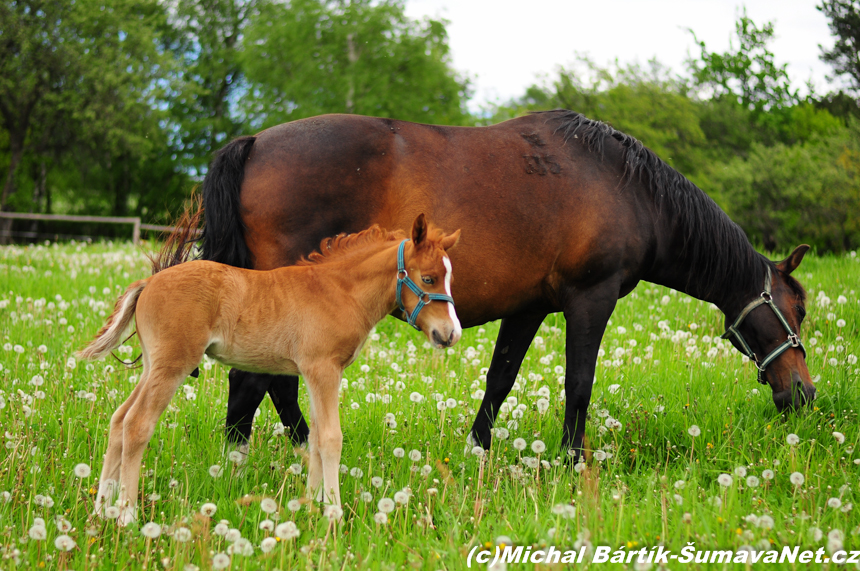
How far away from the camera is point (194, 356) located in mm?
3473

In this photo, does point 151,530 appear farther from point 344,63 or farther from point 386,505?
point 344,63

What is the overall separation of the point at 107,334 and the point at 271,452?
153cm

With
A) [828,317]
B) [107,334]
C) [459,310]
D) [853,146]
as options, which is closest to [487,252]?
[459,310]

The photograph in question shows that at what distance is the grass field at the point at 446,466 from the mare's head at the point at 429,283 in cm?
88

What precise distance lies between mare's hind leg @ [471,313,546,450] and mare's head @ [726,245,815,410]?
71.7 inches

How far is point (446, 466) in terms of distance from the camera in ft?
14.6

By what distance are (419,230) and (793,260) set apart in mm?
3698

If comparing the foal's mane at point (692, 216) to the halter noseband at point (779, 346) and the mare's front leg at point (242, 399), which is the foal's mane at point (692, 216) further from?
the mare's front leg at point (242, 399)

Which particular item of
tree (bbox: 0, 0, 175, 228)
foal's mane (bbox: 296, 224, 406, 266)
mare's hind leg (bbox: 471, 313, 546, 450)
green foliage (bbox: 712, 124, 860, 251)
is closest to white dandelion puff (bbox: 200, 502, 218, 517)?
foal's mane (bbox: 296, 224, 406, 266)

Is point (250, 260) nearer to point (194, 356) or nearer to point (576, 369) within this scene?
point (194, 356)

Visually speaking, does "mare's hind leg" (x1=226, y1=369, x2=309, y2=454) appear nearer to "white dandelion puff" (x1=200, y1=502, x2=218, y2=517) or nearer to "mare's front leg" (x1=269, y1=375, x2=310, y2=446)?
"mare's front leg" (x1=269, y1=375, x2=310, y2=446)

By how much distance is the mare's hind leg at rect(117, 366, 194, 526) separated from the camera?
3396 mm

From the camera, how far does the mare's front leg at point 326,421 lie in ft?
11.6

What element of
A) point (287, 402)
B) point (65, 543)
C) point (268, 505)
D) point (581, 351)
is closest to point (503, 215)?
point (581, 351)
